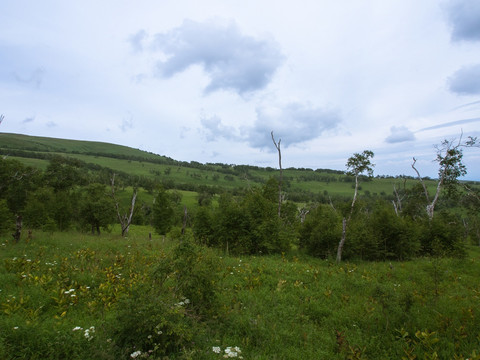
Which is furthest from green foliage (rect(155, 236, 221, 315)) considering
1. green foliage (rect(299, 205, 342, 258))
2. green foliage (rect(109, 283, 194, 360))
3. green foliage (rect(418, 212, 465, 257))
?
green foliage (rect(418, 212, 465, 257))

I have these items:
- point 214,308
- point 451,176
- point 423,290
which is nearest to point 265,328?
point 214,308

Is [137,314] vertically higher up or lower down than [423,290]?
higher up

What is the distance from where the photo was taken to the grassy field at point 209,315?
448cm

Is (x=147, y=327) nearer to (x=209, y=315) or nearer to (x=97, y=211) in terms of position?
(x=209, y=315)

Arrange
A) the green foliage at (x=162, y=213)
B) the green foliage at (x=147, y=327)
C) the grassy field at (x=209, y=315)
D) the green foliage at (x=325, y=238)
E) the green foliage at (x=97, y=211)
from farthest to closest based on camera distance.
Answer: the green foliage at (x=162, y=213) → the green foliage at (x=97, y=211) → the green foliage at (x=325, y=238) → the grassy field at (x=209, y=315) → the green foliage at (x=147, y=327)

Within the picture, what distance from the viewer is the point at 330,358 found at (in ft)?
16.4

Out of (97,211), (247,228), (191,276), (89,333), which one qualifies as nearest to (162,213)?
(97,211)

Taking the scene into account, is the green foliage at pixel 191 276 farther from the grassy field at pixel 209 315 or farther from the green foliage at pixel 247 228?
the green foliage at pixel 247 228

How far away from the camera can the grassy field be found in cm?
448

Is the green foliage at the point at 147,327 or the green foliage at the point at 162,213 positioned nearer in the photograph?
the green foliage at the point at 147,327

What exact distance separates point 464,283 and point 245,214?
1119 centimetres

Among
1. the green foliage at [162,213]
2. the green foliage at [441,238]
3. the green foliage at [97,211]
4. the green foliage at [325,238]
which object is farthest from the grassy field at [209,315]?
the green foliage at [162,213]

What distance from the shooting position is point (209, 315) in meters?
5.79

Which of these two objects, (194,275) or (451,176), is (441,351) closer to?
(194,275)
